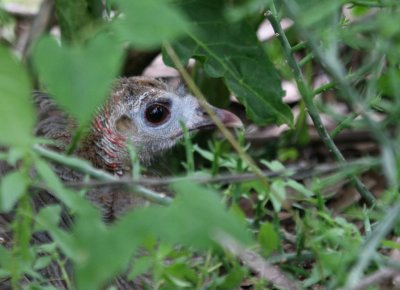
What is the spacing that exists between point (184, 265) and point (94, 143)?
6.36 ft

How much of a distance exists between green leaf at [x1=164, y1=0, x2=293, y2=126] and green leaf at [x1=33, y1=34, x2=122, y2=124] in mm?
2155

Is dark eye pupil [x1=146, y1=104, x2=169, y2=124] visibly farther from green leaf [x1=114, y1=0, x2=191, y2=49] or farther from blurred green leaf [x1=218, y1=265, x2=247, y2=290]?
green leaf [x1=114, y1=0, x2=191, y2=49]

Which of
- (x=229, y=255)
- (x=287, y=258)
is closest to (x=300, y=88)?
(x=287, y=258)

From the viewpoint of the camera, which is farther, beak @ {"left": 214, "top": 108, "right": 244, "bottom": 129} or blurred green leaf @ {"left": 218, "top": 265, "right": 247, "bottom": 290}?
beak @ {"left": 214, "top": 108, "right": 244, "bottom": 129}

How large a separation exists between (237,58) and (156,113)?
2.31ft

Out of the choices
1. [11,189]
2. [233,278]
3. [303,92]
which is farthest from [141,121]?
[11,189]

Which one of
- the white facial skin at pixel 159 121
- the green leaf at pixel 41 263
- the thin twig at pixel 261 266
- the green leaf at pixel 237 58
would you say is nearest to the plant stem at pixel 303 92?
the green leaf at pixel 237 58

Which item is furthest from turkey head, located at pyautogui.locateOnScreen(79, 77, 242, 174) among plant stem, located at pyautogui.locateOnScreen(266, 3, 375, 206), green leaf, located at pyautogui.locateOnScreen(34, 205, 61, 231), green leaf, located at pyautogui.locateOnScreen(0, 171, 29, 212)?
green leaf, located at pyautogui.locateOnScreen(0, 171, 29, 212)

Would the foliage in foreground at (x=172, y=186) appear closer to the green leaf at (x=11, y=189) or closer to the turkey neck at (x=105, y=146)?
the green leaf at (x=11, y=189)

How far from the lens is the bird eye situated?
14.4ft

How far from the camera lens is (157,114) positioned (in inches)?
173

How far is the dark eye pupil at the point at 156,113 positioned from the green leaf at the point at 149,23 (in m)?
2.78

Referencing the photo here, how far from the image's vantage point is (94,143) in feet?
13.8

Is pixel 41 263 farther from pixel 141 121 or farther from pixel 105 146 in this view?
pixel 141 121
